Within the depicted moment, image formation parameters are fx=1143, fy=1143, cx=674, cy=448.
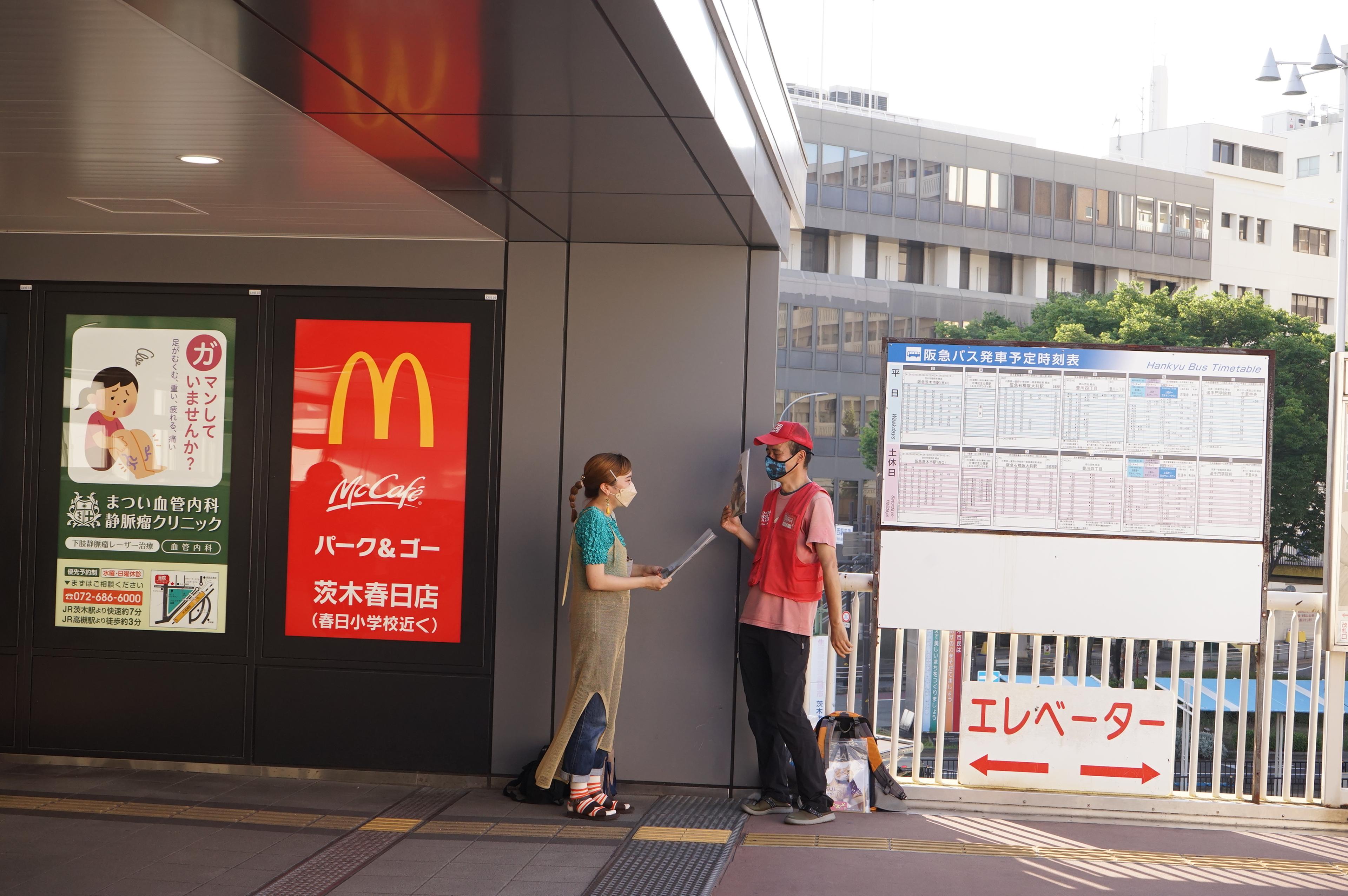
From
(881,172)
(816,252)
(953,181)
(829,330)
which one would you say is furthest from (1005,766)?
(953,181)

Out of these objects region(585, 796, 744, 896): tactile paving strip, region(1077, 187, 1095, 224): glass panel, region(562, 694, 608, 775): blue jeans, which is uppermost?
region(1077, 187, 1095, 224): glass panel

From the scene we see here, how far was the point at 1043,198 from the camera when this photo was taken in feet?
157

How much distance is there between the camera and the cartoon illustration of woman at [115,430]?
5887 mm

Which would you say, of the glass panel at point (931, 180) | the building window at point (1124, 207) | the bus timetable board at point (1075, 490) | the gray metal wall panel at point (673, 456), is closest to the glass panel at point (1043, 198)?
the building window at point (1124, 207)

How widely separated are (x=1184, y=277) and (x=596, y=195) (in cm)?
5256

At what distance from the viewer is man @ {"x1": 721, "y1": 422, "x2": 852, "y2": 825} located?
5.07m

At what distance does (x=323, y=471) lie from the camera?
19.0ft

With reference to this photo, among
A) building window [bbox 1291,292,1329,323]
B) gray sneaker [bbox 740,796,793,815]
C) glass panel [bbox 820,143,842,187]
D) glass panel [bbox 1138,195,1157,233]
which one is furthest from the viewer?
building window [bbox 1291,292,1329,323]

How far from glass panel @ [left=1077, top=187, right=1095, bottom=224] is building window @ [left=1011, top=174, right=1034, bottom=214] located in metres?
2.33

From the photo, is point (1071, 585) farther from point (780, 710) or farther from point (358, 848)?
point (358, 848)

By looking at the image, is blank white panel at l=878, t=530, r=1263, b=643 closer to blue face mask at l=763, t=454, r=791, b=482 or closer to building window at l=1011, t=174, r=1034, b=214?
blue face mask at l=763, t=454, r=791, b=482

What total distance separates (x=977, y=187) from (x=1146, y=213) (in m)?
8.59

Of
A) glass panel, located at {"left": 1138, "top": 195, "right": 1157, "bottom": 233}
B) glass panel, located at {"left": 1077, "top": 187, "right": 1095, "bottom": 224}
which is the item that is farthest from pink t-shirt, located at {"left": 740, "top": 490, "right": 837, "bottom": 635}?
glass panel, located at {"left": 1138, "top": 195, "right": 1157, "bottom": 233}

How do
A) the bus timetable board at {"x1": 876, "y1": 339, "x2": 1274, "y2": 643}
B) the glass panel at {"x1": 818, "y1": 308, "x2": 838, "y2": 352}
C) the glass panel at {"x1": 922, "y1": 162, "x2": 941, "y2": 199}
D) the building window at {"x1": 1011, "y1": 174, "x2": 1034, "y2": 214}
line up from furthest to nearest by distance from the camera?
1. the building window at {"x1": 1011, "y1": 174, "x2": 1034, "y2": 214}
2. the glass panel at {"x1": 922, "y1": 162, "x2": 941, "y2": 199}
3. the glass panel at {"x1": 818, "y1": 308, "x2": 838, "y2": 352}
4. the bus timetable board at {"x1": 876, "y1": 339, "x2": 1274, "y2": 643}
